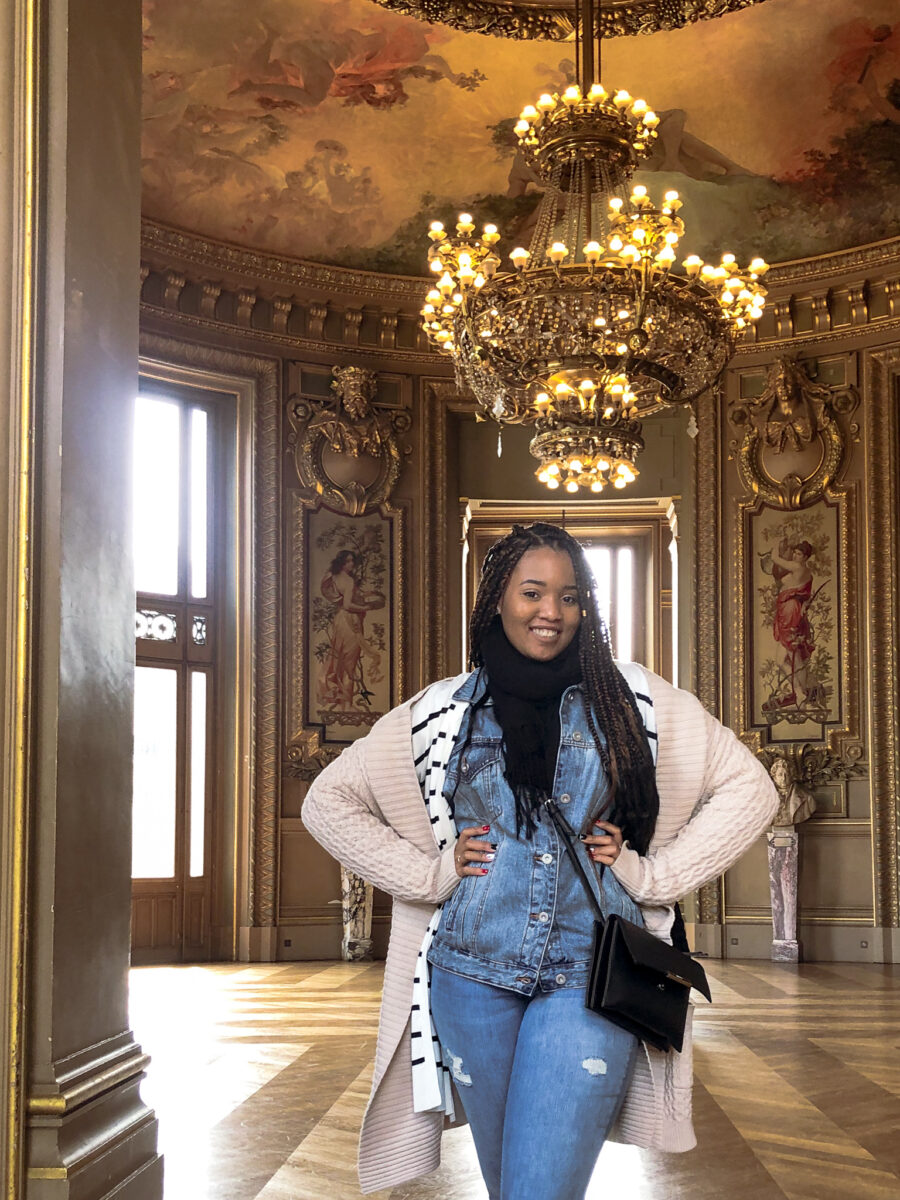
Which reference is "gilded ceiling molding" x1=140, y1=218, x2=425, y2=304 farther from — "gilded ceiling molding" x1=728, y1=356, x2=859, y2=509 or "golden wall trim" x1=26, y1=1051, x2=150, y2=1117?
"golden wall trim" x1=26, y1=1051, x2=150, y2=1117

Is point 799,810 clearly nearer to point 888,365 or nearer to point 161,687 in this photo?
point 888,365

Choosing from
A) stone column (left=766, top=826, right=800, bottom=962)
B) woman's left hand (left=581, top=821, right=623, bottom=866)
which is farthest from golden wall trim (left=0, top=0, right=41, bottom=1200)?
stone column (left=766, top=826, right=800, bottom=962)

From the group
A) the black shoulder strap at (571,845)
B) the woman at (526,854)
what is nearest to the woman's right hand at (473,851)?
the woman at (526,854)

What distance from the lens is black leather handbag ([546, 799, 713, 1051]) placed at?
2.49m

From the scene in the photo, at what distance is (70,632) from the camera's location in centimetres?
258

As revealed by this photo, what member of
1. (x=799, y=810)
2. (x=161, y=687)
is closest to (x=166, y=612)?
(x=161, y=687)

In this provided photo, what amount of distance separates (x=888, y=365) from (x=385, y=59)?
528 cm

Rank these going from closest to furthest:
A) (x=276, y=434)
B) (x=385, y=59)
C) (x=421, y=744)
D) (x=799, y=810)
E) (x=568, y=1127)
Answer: (x=568, y=1127)
(x=421, y=744)
(x=385, y=59)
(x=799, y=810)
(x=276, y=434)

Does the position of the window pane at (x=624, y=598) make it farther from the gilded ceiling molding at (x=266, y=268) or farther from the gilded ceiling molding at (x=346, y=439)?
the gilded ceiling molding at (x=266, y=268)

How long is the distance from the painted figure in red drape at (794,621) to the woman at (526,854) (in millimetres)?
10603

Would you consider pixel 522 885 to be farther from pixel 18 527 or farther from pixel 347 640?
pixel 347 640

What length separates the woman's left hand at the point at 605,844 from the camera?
8.65ft

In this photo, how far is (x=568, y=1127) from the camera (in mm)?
2449

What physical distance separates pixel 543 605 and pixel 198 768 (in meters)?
10.4
